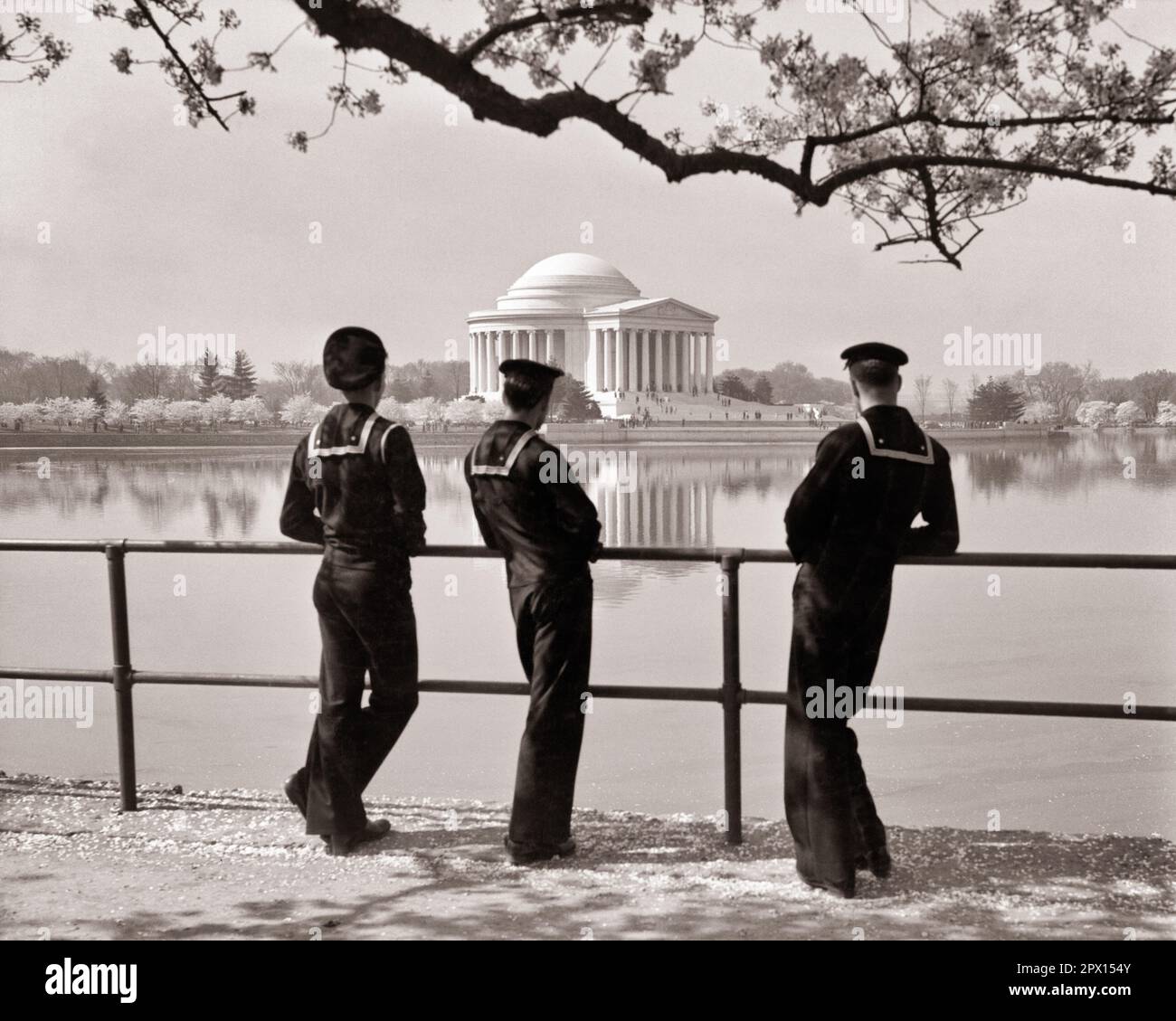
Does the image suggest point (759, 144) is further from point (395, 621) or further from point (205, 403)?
point (205, 403)

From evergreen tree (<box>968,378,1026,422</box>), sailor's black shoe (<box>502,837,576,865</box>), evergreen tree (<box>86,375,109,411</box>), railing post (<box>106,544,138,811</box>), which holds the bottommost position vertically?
sailor's black shoe (<box>502,837,576,865</box>)

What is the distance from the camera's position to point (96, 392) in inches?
1668

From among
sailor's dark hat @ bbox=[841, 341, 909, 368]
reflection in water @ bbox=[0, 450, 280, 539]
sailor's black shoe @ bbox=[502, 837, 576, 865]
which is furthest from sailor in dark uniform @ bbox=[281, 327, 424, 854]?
reflection in water @ bbox=[0, 450, 280, 539]

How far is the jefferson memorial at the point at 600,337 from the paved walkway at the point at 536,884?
3116 inches

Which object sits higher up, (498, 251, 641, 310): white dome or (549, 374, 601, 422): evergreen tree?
(498, 251, 641, 310): white dome

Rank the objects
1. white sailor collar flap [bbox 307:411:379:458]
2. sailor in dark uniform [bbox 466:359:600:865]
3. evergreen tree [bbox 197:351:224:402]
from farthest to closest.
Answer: evergreen tree [bbox 197:351:224:402], white sailor collar flap [bbox 307:411:379:458], sailor in dark uniform [bbox 466:359:600:865]

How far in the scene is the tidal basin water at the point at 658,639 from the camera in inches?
Result: 706

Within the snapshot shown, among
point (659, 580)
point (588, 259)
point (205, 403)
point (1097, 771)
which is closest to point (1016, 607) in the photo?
point (659, 580)

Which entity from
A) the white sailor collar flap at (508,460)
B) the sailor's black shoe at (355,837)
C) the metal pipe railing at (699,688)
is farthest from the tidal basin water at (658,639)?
the white sailor collar flap at (508,460)

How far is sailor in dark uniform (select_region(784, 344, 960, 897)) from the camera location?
3930 mm

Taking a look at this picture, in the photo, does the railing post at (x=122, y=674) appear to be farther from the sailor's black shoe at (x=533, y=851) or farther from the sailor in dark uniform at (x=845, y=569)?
the sailor in dark uniform at (x=845, y=569)

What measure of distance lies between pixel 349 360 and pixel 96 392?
135 feet

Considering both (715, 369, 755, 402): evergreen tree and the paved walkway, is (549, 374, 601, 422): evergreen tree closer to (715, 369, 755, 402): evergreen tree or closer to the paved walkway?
(715, 369, 755, 402): evergreen tree

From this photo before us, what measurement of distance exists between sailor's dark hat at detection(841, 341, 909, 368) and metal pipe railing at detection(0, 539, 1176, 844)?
26.7 inches
